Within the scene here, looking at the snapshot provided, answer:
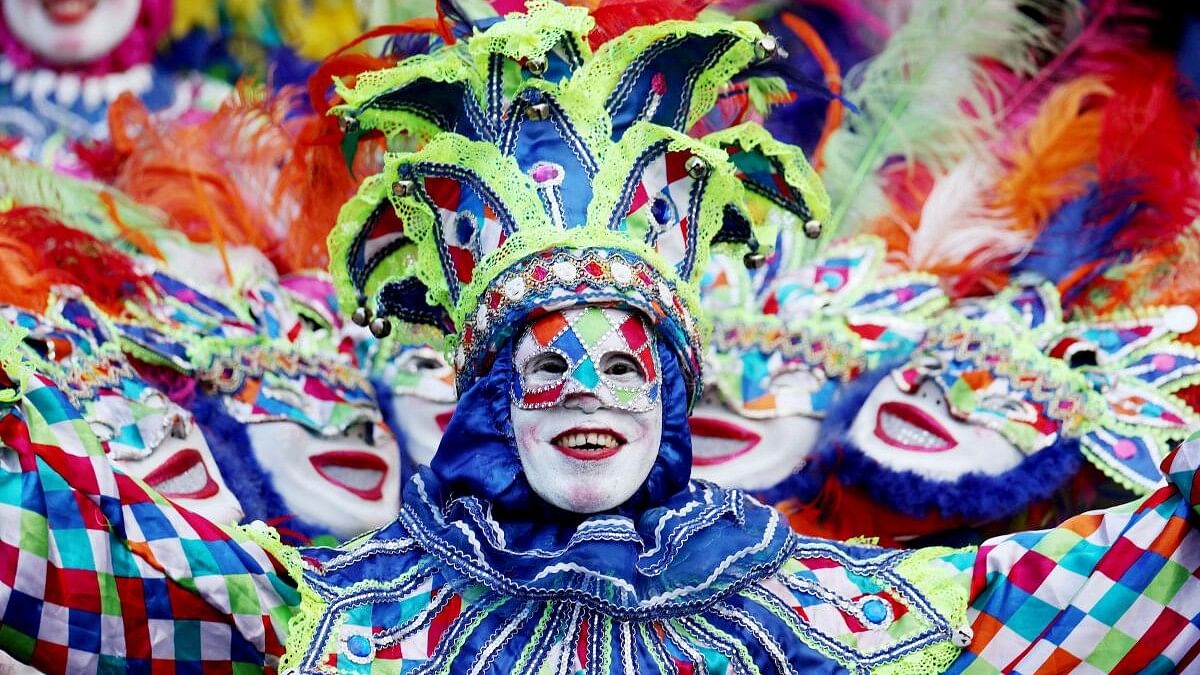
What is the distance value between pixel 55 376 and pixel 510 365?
108 cm

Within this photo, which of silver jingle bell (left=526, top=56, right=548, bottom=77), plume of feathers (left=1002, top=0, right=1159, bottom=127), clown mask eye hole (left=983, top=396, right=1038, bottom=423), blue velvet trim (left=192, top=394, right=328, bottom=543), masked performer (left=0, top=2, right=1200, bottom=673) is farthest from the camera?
plume of feathers (left=1002, top=0, right=1159, bottom=127)

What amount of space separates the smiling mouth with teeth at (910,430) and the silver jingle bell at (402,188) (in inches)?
54.0

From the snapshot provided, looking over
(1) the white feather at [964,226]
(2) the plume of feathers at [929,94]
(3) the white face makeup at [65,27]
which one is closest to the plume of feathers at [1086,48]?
(2) the plume of feathers at [929,94]

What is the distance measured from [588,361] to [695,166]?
396mm

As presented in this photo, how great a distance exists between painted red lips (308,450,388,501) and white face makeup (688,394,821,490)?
2.19ft

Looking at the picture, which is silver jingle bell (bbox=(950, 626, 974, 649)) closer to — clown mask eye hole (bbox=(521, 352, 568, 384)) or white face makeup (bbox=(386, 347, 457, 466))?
clown mask eye hole (bbox=(521, 352, 568, 384))

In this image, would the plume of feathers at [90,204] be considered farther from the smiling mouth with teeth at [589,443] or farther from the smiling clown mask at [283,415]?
the smiling mouth with teeth at [589,443]

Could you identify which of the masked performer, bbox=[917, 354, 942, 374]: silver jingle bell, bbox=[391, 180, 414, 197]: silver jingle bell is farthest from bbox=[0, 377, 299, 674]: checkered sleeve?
bbox=[917, 354, 942, 374]: silver jingle bell

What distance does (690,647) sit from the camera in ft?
9.19

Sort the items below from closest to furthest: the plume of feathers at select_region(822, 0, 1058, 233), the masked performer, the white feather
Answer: the masked performer, the white feather, the plume of feathers at select_region(822, 0, 1058, 233)

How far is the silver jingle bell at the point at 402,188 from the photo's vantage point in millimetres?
3090

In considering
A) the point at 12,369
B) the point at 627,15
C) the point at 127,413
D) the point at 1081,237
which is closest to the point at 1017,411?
the point at 1081,237

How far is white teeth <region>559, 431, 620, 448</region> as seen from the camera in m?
2.85

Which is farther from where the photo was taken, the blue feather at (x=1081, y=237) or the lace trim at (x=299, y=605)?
the blue feather at (x=1081, y=237)
